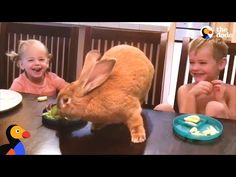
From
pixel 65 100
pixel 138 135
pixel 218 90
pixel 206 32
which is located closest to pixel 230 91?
pixel 218 90

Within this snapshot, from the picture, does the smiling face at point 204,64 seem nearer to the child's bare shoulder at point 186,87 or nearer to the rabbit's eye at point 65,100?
the child's bare shoulder at point 186,87

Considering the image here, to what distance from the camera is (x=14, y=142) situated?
2.31ft

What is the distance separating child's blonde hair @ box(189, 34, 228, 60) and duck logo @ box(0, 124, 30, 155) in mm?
381

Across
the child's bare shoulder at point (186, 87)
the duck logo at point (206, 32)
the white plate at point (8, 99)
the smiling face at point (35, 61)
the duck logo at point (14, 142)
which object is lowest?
the duck logo at point (14, 142)

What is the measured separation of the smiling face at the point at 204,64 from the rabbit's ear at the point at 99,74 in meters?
0.21

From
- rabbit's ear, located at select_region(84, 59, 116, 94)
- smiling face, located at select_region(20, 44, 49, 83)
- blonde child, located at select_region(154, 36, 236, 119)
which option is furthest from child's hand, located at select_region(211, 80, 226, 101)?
smiling face, located at select_region(20, 44, 49, 83)

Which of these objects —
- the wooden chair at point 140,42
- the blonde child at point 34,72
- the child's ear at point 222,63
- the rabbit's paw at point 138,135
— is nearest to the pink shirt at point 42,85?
the blonde child at point 34,72

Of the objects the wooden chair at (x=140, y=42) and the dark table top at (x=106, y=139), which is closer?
the dark table top at (x=106, y=139)

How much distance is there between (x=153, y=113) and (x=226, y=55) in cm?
20

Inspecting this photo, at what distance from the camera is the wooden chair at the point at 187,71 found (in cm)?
89
